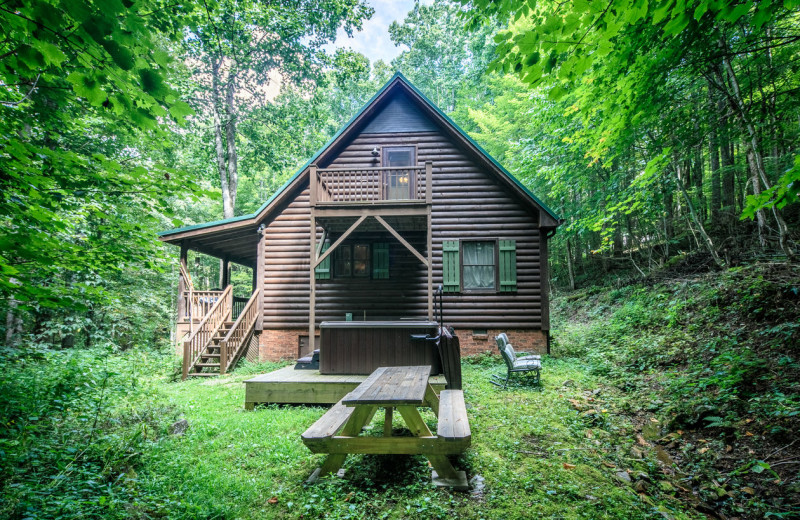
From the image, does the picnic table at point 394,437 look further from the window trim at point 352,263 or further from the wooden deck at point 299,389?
the window trim at point 352,263

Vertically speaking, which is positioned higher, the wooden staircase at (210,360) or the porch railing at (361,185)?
the porch railing at (361,185)

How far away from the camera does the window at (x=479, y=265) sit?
10727 mm

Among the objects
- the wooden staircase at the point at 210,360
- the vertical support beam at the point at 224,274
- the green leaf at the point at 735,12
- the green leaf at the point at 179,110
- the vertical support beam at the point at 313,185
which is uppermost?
the vertical support beam at the point at 313,185

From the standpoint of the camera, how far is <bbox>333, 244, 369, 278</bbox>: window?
11305mm

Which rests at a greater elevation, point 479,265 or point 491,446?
point 479,265

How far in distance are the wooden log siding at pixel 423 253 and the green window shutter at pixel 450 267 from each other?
0.53 ft

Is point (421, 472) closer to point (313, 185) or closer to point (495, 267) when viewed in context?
point (313, 185)

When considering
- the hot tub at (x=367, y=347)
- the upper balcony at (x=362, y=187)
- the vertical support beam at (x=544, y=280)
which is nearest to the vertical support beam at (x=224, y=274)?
the upper balcony at (x=362, y=187)

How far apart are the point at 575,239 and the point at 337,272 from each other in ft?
46.0

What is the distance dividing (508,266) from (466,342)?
251 cm

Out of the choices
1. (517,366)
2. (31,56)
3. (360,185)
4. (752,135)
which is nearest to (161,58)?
(31,56)

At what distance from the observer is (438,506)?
3039mm

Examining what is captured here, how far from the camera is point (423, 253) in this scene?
11.2 m

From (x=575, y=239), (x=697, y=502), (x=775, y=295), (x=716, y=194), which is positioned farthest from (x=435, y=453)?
(x=575, y=239)
